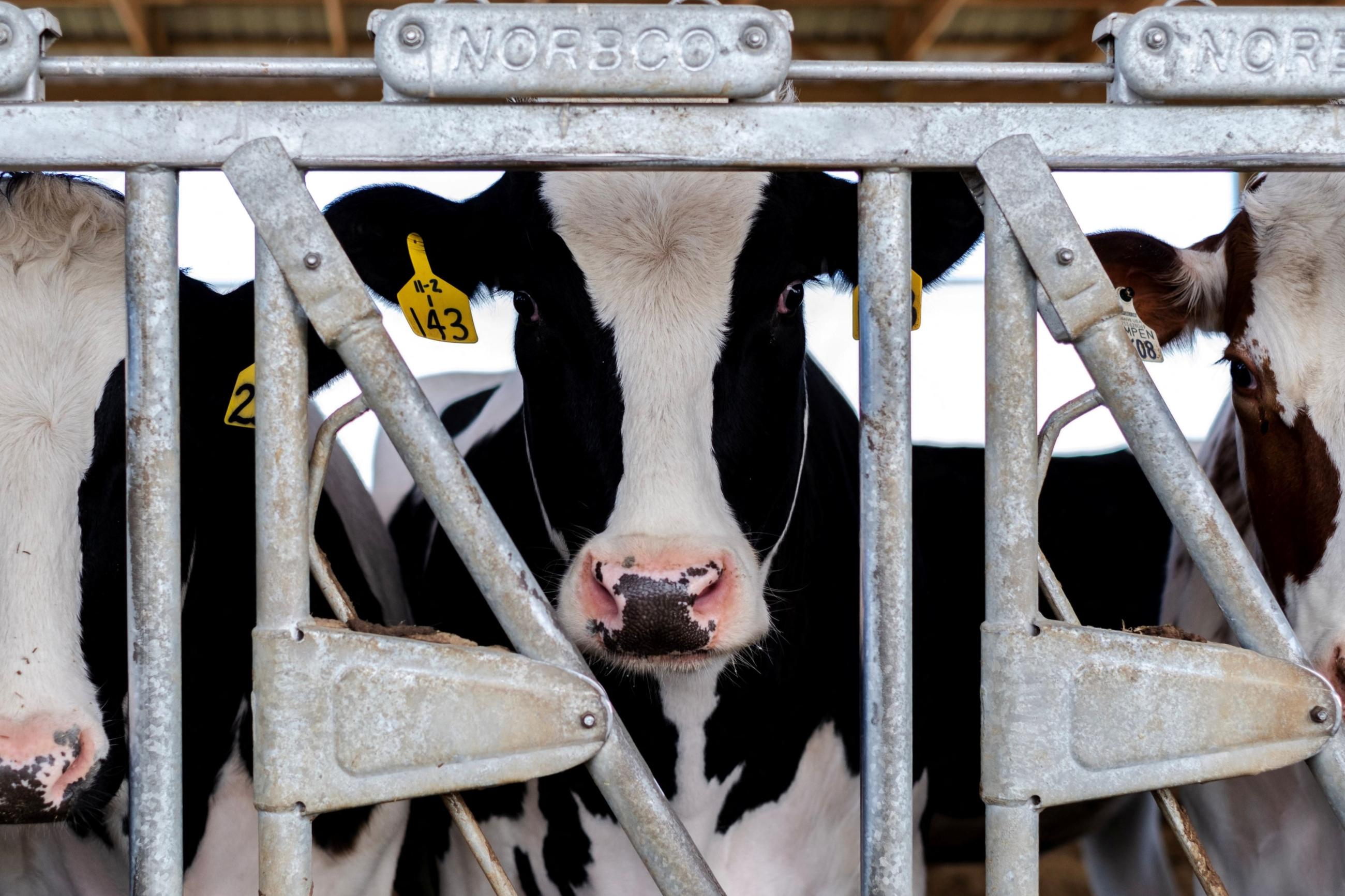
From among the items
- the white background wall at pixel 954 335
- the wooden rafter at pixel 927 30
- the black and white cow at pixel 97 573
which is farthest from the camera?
the white background wall at pixel 954 335

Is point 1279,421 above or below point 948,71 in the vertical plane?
below

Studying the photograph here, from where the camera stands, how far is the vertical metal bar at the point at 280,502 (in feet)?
4.14

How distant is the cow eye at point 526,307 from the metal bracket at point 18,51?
0.87 m

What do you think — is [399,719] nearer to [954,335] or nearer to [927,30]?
[927,30]

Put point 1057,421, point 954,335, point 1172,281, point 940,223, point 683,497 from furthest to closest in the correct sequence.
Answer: point 954,335 → point 1172,281 → point 940,223 → point 683,497 → point 1057,421

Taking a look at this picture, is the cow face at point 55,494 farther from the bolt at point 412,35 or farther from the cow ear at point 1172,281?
the cow ear at point 1172,281

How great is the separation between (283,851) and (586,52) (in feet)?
2.94

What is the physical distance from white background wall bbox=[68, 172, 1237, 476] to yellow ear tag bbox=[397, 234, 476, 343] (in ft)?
19.8

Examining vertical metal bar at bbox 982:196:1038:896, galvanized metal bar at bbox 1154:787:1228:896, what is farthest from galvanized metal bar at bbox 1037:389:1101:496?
galvanized metal bar at bbox 1154:787:1228:896

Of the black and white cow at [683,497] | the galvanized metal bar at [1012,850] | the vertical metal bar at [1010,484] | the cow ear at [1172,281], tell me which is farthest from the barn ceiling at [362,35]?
the galvanized metal bar at [1012,850]

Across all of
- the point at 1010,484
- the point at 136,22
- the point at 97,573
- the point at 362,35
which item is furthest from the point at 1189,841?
the point at 362,35

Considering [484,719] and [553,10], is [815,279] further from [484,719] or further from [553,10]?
[484,719]

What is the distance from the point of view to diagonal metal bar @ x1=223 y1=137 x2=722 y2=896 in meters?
1.29

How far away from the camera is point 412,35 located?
1.28 m
